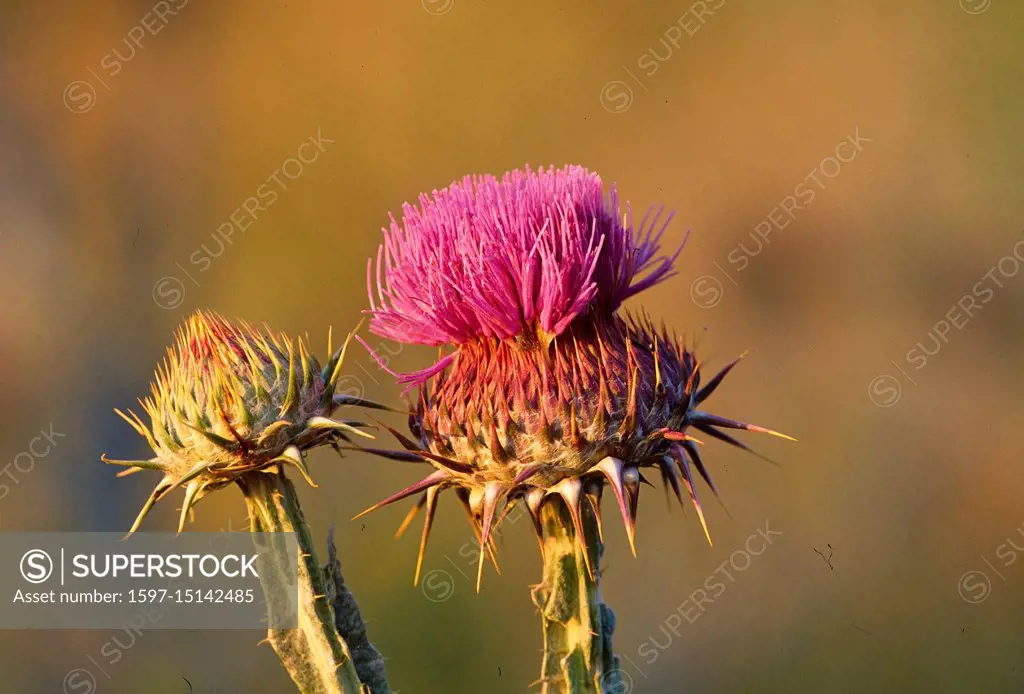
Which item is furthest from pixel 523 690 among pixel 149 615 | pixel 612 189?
pixel 612 189

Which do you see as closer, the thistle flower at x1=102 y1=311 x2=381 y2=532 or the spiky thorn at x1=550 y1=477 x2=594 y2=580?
the spiky thorn at x1=550 y1=477 x2=594 y2=580

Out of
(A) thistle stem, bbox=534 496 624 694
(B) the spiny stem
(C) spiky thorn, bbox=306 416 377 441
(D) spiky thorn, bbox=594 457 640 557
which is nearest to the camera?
(D) spiky thorn, bbox=594 457 640 557

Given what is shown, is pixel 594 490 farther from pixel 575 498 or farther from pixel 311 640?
pixel 311 640

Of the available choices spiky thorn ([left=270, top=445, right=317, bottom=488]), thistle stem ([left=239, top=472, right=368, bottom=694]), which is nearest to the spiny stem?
thistle stem ([left=239, top=472, right=368, bottom=694])

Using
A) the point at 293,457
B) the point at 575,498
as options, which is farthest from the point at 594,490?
the point at 293,457

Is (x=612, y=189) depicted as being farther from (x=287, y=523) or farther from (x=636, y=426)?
(x=287, y=523)

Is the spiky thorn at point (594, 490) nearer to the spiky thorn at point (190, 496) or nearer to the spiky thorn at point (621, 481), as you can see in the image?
the spiky thorn at point (621, 481)

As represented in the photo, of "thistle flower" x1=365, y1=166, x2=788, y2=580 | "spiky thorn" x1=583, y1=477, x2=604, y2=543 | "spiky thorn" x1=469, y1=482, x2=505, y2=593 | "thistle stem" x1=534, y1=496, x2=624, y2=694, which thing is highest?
"thistle flower" x1=365, y1=166, x2=788, y2=580

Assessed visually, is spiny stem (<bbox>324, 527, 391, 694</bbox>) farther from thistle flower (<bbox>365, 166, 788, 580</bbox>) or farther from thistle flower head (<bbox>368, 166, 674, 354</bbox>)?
thistle flower head (<bbox>368, 166, 674, 354</bbox>)
